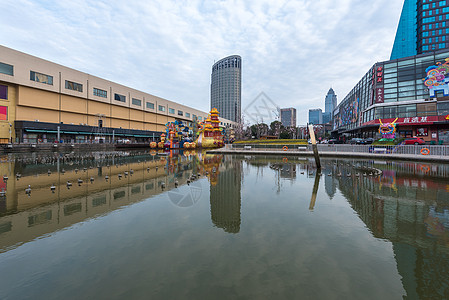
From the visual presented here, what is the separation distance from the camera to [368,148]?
81.3 ft

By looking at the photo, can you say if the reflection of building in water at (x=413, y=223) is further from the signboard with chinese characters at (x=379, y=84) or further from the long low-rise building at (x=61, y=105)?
the long low-rise building at (x=61, y=105)

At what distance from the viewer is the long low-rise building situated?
34.7 m

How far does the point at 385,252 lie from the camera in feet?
13.3

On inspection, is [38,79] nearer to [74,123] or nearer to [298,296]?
[74,123]

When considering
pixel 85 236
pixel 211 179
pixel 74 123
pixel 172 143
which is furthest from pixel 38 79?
pixel 85 236

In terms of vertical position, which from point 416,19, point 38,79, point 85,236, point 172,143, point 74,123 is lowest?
point 85,236

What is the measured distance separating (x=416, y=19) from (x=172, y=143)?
87.6m

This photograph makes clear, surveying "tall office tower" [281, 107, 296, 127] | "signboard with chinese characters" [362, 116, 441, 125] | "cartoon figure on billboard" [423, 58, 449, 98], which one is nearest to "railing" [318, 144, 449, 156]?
"signboard with chinese characters" [362, 116, 441, 125]

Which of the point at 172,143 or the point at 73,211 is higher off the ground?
the point at 172,143

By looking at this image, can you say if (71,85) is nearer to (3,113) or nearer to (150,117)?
(3,113)

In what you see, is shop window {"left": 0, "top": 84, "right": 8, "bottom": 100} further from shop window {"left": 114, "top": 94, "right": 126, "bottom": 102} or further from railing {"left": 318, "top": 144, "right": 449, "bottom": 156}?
railing {"left": 318, "top": 144, "right": 449, "bottom": 156}

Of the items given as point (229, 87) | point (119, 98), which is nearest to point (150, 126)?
point (119, 98)

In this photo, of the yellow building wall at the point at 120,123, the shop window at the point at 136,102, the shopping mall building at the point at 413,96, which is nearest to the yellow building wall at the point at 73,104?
the yellow building wall at the point at 120,123

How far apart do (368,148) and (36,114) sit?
5581cm
